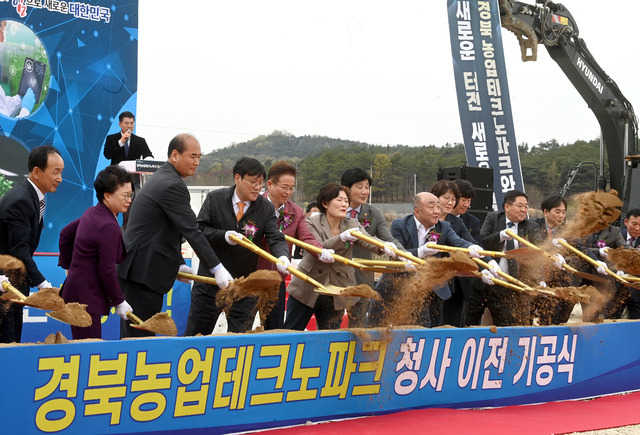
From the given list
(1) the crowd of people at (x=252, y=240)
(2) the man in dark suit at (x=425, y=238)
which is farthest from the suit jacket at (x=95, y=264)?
(2) the man in dark suit at (x=425, y=238)

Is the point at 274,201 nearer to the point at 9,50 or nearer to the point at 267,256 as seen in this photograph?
the point at 267,256

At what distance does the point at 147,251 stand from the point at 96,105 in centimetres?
439

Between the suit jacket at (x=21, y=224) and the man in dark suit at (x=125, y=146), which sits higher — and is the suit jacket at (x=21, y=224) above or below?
below

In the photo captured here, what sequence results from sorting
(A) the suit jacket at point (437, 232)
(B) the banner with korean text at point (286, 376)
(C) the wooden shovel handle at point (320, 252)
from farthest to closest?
(A) the suit jacket at point (437, 232) → (C) the wooden shovel handle at point (320, 252) → (B) the banner with korean text at point (286, 376)

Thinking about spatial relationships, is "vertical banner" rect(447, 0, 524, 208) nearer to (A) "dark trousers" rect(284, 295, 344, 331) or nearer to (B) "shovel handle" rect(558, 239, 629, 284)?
(B) "shovel handle" rect(558, 239, 629, 284)

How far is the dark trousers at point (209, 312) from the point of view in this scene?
5.01 meters

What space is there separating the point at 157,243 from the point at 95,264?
411 mm

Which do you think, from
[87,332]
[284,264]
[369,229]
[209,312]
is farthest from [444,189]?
[87,332]

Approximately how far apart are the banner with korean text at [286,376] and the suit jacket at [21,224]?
133 centimetres

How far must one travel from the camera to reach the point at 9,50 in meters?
7.75

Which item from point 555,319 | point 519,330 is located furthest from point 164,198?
point 555,319

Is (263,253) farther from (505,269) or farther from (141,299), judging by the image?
(505,269)

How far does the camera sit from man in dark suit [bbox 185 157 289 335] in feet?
16.4

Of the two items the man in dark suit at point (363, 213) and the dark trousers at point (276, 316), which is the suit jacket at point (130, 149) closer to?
the man in dark suit at point (363, 213)
